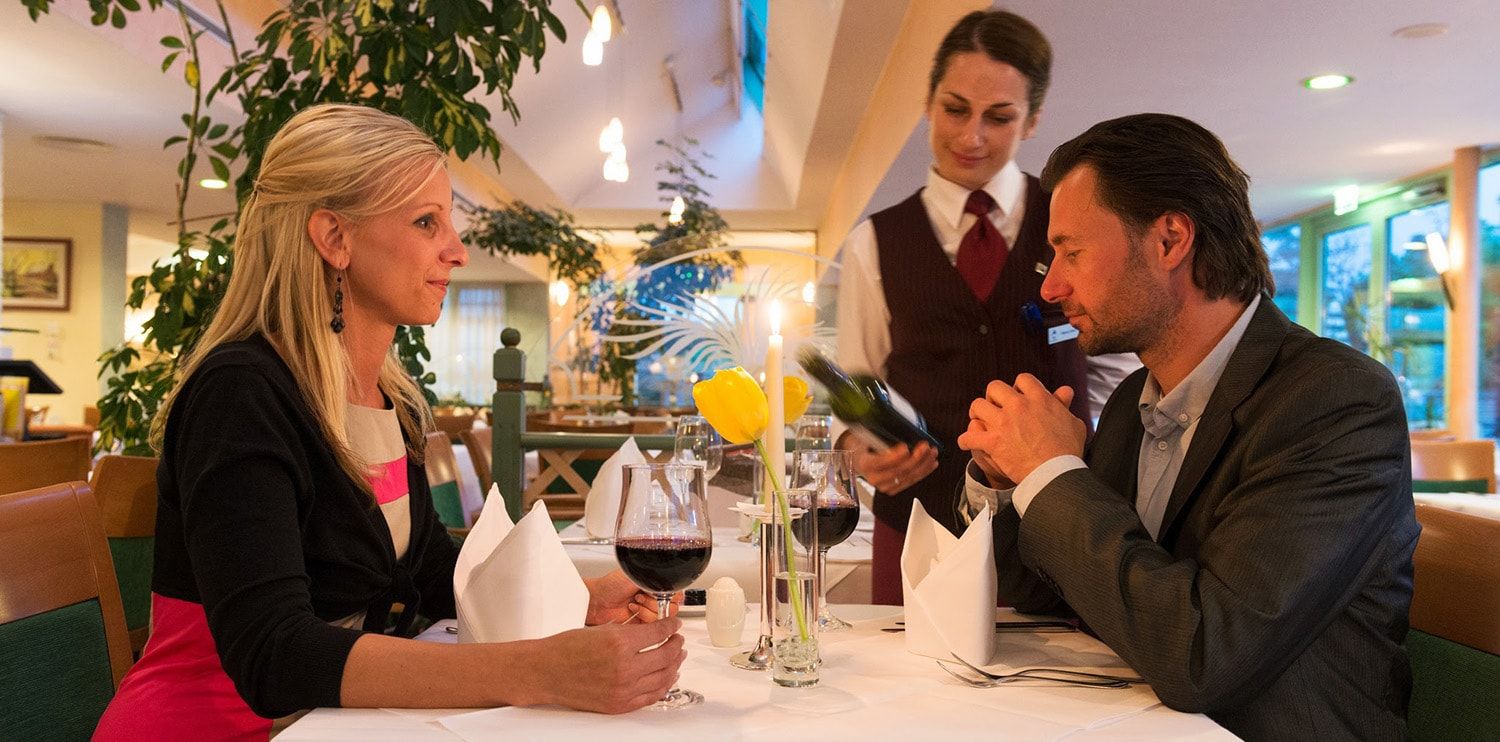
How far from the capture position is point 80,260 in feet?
35.6

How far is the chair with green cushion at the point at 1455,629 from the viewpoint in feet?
4.27

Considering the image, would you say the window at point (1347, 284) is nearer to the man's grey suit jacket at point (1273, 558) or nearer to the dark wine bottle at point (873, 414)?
the dark wine bottle at point (873, 414)

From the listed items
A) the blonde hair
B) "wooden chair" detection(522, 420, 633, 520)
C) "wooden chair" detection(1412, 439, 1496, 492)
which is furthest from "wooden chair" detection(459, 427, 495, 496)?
"wooden chair" detection(1412, 439, 1496, 492)

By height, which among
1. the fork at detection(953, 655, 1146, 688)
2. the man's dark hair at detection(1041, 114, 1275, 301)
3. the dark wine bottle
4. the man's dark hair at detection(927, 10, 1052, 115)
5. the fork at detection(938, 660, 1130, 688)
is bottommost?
the fork at detection(938, 660, 1130, 688)

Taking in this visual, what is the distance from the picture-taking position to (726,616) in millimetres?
1389

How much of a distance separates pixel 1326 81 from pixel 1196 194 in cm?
537

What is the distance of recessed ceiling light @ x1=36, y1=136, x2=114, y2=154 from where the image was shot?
807 cm

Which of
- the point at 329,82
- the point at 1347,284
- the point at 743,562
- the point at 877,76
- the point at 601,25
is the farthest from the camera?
the point at 1347,284

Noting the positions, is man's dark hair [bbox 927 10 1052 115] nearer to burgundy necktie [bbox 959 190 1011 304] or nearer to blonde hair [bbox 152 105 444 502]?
burgundy necktie [bbox 959 190 1011 304]

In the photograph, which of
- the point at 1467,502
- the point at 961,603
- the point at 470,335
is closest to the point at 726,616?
the point at 961,603

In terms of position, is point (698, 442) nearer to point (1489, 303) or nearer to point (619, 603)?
point (619, 603)

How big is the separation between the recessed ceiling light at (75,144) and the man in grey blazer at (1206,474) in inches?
328

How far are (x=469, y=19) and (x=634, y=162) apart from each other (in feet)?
41.3

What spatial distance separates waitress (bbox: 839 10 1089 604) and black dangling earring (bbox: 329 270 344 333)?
1.01m
